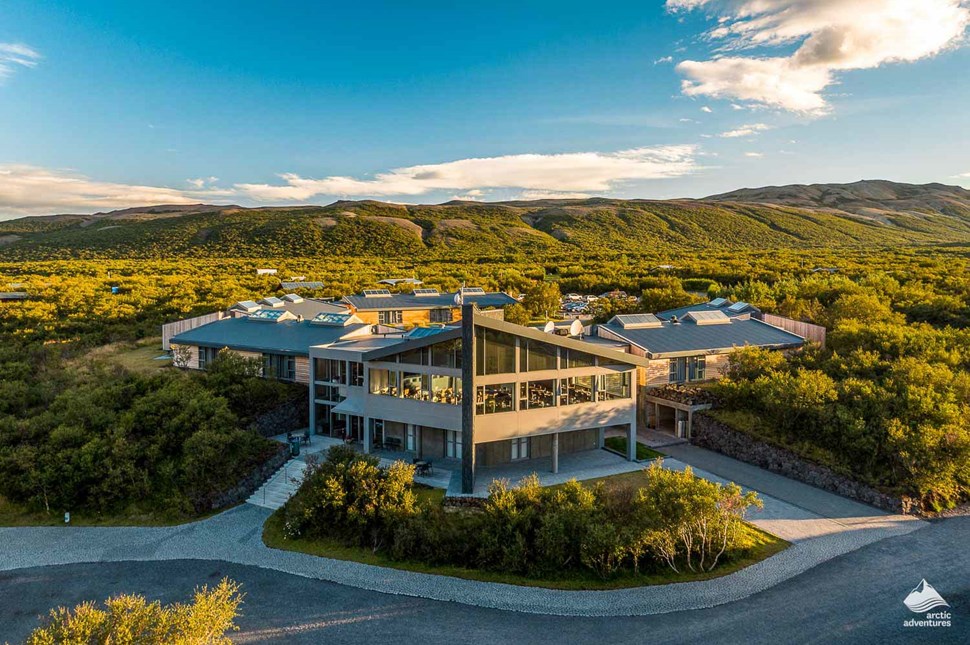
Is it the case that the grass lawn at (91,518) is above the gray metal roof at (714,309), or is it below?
below

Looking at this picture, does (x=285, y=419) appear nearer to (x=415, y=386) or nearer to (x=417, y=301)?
(x=415, y=386)

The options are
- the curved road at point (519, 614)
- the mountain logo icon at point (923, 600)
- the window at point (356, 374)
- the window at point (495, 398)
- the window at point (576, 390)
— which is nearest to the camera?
the curved road at point (519, 614)

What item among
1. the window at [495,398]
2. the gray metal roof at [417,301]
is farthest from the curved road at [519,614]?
the gray metal roof at [417,301]

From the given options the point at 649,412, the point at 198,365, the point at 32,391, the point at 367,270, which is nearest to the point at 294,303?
the point at 198,365

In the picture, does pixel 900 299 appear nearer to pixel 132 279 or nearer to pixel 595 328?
pixel 595 328

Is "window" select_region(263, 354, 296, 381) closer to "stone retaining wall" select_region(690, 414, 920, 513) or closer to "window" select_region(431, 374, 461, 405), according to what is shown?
"window" select_region(431, 374, 461, 405)

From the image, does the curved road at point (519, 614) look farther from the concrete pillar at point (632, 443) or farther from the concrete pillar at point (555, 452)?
the concrete pillar at point (632, 443)

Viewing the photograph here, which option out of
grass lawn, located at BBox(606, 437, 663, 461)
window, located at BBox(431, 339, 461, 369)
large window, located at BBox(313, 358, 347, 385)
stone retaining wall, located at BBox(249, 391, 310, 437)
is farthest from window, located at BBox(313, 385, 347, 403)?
grass lawn, located at BBox(606, 437, 663, 461)
